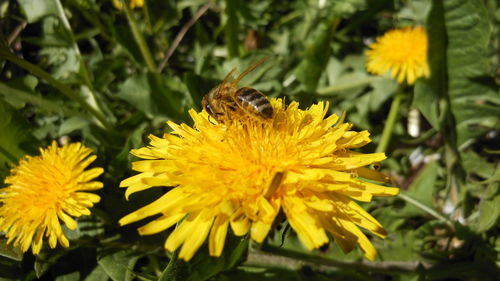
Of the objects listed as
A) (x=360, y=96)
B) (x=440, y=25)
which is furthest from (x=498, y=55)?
(x=440, y=25)

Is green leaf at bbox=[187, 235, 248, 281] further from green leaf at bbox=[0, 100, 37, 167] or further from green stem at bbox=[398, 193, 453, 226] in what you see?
green leaf at bbox=[0, 100, 37, 167]

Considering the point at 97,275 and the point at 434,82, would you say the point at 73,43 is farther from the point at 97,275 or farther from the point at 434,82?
the point at 434,82

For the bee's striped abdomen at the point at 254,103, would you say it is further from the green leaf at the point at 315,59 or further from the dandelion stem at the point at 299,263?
the green leaf at the point at 315,59

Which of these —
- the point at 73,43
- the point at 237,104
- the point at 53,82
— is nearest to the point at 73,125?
the point at 53,82

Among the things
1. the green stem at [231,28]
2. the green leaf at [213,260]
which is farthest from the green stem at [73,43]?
the green leaf at [213,260]

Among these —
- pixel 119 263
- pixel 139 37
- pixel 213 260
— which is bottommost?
pixel 119 263

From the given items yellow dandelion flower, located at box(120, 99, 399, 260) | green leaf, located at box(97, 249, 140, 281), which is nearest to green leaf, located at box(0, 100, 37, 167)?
green leaf, located at box(97, 249, 140, 281)
